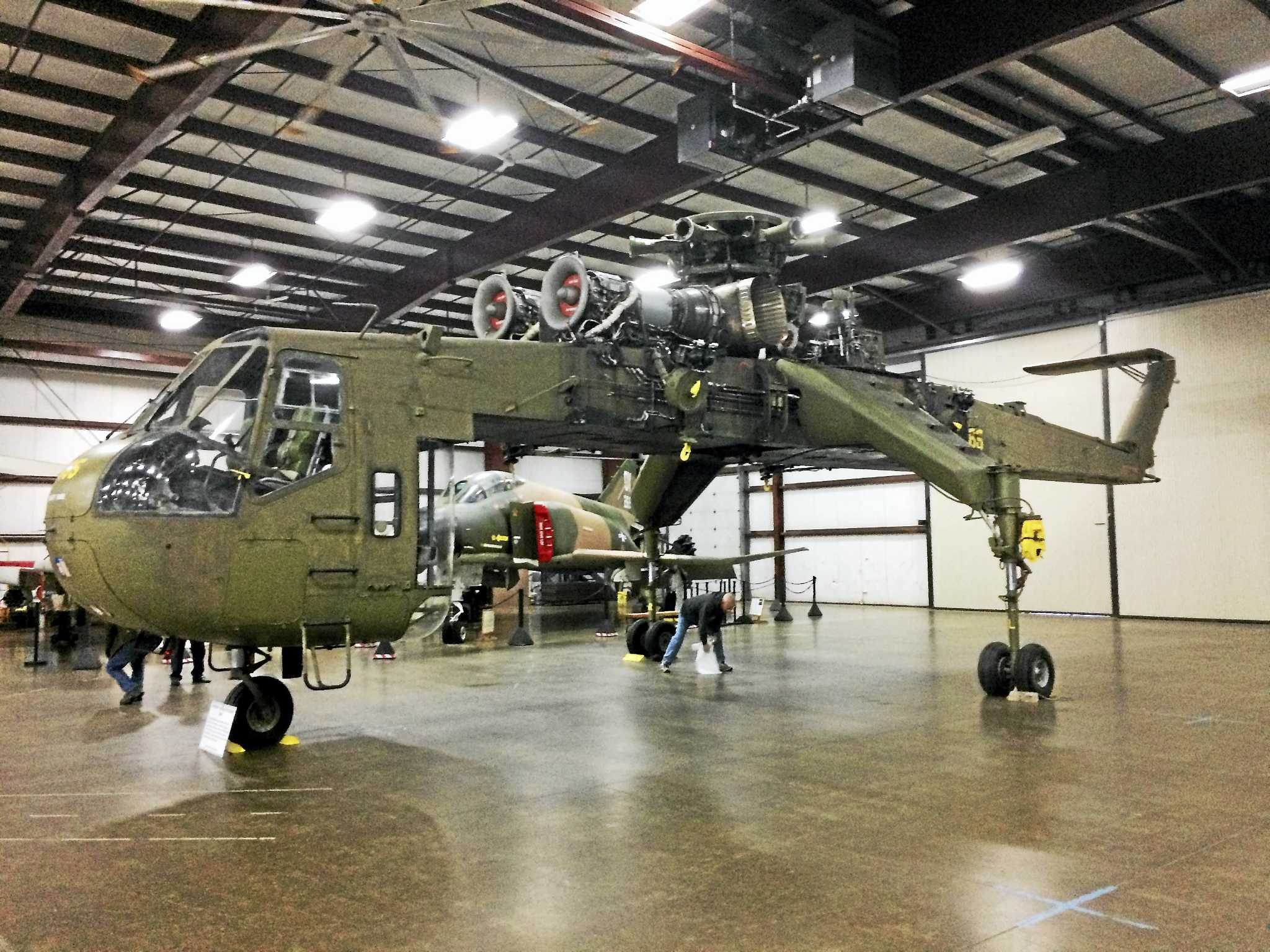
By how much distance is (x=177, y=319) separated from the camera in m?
22.8

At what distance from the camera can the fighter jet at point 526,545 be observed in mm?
17609

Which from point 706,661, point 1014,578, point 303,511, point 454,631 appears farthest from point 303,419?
point 454,631

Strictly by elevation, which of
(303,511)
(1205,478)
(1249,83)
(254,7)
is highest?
(1249,83)

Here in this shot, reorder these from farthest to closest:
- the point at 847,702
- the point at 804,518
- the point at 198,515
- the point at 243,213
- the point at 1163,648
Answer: the point at 804,518 → the point at 243,213 → the point at 1163,648 → the point at 847,702 → the point at 198,515

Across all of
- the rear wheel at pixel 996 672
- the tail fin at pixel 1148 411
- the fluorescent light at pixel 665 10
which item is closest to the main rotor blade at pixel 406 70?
the fluorescent light at pixel 665 10

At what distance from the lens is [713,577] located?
1981 cm

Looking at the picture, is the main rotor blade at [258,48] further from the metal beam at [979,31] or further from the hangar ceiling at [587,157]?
the metal beam at [979,31]

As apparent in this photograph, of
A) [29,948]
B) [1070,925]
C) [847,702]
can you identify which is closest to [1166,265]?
[847,702]

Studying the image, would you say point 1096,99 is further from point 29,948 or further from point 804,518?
point 804,518

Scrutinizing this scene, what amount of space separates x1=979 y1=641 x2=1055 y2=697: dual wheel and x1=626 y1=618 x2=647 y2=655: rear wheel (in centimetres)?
561

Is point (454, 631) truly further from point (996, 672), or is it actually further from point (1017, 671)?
point (1017, 671)

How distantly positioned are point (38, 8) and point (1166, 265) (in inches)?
821

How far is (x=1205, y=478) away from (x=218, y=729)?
20940mm

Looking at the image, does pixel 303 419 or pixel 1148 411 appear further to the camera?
pixel 1148 411
